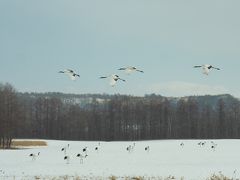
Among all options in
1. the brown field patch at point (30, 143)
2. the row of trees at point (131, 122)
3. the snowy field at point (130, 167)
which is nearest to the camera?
the snowy field at point (130, 167)

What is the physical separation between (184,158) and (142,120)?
364 ft

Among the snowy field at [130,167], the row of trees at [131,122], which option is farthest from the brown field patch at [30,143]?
the row of trees at [131,122]

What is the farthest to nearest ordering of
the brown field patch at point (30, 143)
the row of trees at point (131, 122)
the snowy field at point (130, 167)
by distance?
the row of trees at point (131, 122), the brown field patch at point (30, 143), the snowy field at point (130, 167)

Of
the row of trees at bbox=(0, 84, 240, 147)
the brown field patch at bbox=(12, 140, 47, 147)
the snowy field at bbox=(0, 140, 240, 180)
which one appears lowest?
the snowy field at bbox=(0, 140, 240, 180)

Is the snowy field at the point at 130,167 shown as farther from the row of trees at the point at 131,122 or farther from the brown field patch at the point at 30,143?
the row of trees at the point at 131,122

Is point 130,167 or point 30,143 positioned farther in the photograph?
point 30,143

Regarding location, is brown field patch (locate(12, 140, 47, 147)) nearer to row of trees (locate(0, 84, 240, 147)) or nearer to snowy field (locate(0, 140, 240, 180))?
snowy field (locate(0, 140, 240, 180))

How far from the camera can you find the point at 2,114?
79.6 metres

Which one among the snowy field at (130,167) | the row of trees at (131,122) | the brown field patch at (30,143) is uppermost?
the row of trees at (131,122)

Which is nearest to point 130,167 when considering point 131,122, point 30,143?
point 30,143

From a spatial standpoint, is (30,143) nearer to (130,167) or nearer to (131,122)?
(130,167)

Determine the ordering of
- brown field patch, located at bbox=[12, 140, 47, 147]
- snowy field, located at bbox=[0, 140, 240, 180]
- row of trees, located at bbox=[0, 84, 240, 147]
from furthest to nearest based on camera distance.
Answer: row of trees, located at bbox=[0, 84, 240, 147]
brown field patch, located at bbox=[12, 140, 47, 147]
snowy field, located at bbox=[0, 140, 240, 180]

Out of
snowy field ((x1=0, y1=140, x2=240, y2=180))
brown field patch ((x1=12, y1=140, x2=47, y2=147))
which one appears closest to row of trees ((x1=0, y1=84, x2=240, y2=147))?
brown field patch ((x1=12, y1=140, x2=47, y2=147))

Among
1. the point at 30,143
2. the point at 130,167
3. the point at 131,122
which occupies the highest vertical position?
the point at 131,122
